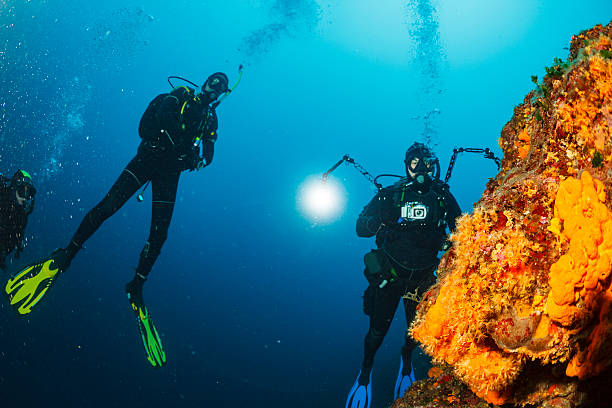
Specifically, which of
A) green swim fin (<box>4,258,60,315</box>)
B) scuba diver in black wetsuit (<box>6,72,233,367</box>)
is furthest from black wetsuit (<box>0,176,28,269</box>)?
scuba diver in black wetsuit (<box>6,72,233,367</box>)

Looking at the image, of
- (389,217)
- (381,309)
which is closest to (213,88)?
(389,217)

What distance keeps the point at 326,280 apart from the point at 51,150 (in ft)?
201

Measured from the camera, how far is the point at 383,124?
68062 mm

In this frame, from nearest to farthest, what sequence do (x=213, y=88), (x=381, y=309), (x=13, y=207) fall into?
(x=381, y=309)
(x=13, y=207)
(x=213, y=88)

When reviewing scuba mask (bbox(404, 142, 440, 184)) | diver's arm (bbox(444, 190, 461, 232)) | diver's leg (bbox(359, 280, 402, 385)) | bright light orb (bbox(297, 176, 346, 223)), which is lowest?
diver's leg (bbox(359, 280, 402, 385))

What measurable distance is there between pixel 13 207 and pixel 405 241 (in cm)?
731

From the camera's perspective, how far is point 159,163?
6.47m

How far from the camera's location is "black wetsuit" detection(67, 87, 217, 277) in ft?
20.1

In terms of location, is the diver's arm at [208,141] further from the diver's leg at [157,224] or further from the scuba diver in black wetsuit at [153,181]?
the diver's leg at [157,224]

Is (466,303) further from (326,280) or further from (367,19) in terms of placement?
(326,280)

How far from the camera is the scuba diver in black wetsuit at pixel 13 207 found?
599 centimetres

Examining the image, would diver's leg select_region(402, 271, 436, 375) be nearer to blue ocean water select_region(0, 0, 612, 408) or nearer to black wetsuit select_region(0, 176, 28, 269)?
black wetsuit select_region(0, 176, 28, 269)

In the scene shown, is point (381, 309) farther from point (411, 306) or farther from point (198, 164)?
point (198, 164)

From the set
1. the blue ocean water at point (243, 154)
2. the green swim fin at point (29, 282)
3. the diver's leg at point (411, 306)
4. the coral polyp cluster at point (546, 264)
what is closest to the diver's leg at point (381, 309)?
the diver's leg at point (411, 306)
